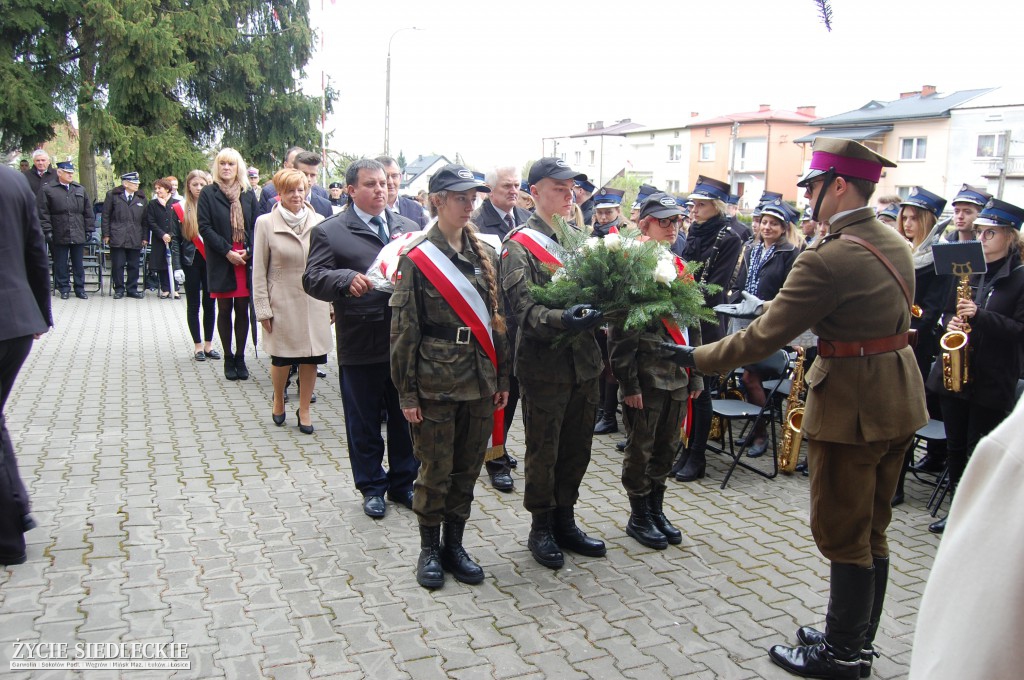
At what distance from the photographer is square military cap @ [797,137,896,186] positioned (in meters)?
3.33

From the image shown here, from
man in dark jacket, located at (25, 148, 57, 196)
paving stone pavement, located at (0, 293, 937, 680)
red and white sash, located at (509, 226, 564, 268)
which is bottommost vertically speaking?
paving stone pavement, located at (0, 293, 937, 680)

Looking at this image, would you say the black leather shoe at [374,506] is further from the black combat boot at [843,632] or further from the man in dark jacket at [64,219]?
the man in dark jacket at [64,219]

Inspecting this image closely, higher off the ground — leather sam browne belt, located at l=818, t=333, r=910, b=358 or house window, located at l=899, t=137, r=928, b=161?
house window, located at l=899, t=137, r=928, b=161

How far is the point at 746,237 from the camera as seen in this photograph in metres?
7.80

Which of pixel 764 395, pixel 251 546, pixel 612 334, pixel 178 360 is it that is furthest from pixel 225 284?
pixel 764 395

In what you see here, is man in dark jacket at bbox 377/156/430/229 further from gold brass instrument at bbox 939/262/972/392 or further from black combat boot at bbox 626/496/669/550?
gold brass instrument at bbox 939/262/972/392

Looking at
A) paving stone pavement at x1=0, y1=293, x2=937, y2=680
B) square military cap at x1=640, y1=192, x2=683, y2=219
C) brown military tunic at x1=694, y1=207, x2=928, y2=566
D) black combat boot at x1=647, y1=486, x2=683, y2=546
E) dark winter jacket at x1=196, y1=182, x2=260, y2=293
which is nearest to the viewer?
brown military tunic at x1=694, y1=207, x2=928, y2=566

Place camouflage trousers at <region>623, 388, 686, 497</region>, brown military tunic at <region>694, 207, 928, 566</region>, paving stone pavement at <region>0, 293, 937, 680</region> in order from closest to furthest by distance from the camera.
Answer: brown military tunic at <region>694, 207, 928, 566</region>, paving stone pavement at <region>0, 293, 937, 680</region>, camouflage trousers at <region>623, 388, 686, 497</region>

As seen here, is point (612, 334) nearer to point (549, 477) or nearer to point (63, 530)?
point (549, 477)

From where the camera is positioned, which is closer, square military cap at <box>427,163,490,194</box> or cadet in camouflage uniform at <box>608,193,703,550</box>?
square military cap at <box>427,163,490,194</box>

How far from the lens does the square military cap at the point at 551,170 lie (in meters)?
4.46

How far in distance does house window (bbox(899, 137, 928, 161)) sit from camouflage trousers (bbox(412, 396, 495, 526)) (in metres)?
45.5

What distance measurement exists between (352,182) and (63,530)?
2.76 m

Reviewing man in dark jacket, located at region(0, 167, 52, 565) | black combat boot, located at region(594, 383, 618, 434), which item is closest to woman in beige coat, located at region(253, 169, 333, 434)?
man in dark jacket, located at region(0, 167, 52, 565)
